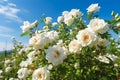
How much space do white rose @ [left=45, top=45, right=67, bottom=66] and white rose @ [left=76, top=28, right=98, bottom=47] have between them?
0.25 meters

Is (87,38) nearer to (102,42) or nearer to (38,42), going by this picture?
(102,42)

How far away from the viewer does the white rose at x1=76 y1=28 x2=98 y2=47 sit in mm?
3428

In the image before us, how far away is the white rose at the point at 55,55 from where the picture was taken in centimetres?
349

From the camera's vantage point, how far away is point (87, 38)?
347cm

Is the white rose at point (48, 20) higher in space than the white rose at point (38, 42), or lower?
higher

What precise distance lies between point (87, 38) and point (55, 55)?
384 millimetres

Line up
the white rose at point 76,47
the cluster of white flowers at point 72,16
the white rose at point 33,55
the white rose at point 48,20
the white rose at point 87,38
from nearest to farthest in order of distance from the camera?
the white rose at point 87,38 < the white rose at point 76,47 < the white rose at point 33,55 < the cluster of white flowers at point 72,16 < the white rose at point 48,20

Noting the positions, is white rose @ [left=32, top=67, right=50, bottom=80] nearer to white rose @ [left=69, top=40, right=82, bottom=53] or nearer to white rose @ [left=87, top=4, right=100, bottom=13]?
white rose @ [left=69, top=40, right=82, bottom=53]

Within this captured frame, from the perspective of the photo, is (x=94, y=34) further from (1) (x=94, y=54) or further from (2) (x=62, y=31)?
(2) (x=62, y=31)

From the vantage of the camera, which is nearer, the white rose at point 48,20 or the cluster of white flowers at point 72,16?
the cluster of white flowers at point 72,16

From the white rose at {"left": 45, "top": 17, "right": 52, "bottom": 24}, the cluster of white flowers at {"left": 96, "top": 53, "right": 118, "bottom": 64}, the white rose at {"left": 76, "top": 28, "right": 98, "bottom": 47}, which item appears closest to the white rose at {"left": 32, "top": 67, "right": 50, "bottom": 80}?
the white rose at {"left": 76, "top": 28, "right": 98, "bottom": 47}

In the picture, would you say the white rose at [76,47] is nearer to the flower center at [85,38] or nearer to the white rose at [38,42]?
the flower center at [85,38]

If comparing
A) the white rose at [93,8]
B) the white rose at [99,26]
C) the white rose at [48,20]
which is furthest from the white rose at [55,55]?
the white rose at [48,20]

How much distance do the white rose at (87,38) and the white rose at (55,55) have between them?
25 centimetres
